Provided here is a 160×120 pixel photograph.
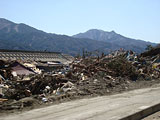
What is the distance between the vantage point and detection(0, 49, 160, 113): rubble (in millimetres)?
7729

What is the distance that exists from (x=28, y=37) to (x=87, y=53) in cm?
16378

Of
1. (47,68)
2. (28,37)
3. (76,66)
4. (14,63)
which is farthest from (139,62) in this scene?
(28,37)

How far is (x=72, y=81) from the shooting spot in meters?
10.4

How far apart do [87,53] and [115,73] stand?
4072mm

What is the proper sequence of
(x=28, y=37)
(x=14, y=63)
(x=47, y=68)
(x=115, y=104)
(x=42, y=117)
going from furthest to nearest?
1. (x=28, y=37)
2. (x=47, y=68)
3. (x=14, y=63)
4. (x=115, y=104)
5. (x=42, y=117)

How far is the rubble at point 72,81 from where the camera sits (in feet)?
25.4

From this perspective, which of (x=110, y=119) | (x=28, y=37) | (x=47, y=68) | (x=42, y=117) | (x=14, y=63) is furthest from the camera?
(x=28, y=37)

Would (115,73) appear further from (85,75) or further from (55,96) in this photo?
(55,96)

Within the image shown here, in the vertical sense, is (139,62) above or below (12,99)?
above

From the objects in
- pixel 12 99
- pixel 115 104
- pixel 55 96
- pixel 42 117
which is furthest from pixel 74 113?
pixel 12 99

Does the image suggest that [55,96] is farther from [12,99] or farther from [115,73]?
[115,73]

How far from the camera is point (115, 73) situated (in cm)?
1275

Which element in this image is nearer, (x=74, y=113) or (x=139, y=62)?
(x=74, y=113)

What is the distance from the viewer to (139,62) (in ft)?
51.2
